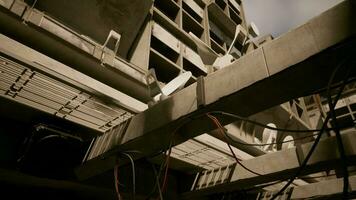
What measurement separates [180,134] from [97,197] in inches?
61.0

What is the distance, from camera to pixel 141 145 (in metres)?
1.57

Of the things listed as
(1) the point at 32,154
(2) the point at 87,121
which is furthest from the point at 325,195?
(1) the point at 32,154

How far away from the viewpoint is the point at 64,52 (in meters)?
2.40

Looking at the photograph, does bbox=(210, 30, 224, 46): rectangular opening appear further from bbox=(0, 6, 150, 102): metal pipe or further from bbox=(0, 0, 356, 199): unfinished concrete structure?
bbox=(0, 6, 150, 102): metal pipe

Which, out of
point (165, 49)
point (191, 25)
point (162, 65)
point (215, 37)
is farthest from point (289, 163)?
point (215, 37)

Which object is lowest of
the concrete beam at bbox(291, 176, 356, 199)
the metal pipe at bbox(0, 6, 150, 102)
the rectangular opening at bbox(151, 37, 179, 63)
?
the concrete beam at bbox(291, 176, 356, 199)

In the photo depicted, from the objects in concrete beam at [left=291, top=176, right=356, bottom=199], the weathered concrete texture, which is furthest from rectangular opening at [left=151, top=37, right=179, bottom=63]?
concrete beam at [left=291, top=176, right=356, bottom=199]

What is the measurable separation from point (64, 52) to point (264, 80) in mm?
2001

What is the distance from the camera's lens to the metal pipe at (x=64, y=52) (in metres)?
2.13

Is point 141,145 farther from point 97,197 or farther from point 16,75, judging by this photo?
point 97,197

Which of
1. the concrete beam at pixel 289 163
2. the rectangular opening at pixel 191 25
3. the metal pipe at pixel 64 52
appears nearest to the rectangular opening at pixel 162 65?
the metal pipe at pixel 64 52

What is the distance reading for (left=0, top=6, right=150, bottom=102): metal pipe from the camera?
6.98 feet

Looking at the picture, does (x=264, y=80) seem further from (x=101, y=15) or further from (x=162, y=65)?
(x=162, y=65)

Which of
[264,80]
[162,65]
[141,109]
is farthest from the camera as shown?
[162,65]
